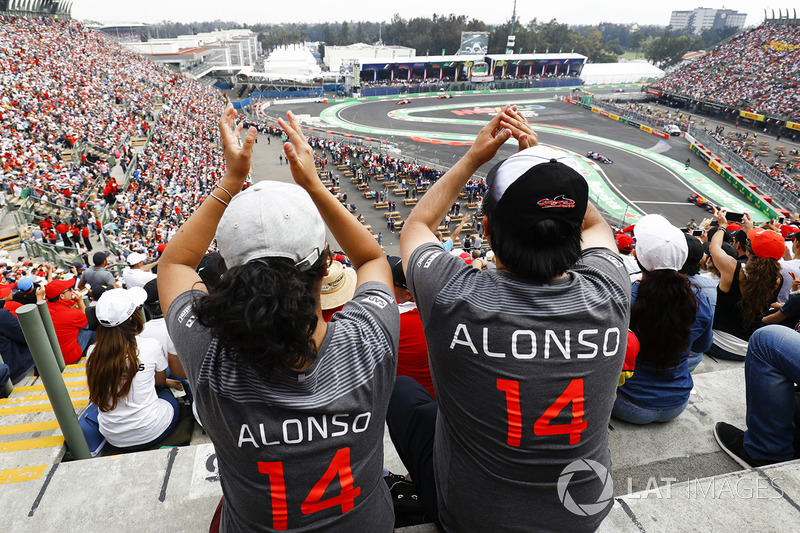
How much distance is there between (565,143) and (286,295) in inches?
1603

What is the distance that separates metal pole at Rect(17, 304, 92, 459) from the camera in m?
2.55

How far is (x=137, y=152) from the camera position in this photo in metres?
23.1

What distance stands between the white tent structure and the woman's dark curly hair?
8132 cm

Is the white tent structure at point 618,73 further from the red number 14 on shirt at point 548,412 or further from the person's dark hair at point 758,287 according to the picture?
the red number 14 on shirt at point 548,412

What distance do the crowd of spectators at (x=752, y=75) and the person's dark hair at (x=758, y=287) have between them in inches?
1947

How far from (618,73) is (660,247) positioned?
82.0 m

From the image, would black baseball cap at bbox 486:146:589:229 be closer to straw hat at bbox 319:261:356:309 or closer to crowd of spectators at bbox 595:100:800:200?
straw hat at bbox 319:261:356:309

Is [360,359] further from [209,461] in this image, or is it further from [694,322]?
[694,322]

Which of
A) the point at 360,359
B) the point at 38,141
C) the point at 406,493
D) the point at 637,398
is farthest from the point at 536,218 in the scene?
the point at 38,141

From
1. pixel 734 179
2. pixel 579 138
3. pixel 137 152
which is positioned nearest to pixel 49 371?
pixel 137 152

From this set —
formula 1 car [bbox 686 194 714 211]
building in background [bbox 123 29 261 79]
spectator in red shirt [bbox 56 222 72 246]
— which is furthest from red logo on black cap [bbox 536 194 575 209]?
building in background [bbox 123 29 261 79]

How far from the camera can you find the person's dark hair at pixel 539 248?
1.39 meters

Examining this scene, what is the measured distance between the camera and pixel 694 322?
267 cm

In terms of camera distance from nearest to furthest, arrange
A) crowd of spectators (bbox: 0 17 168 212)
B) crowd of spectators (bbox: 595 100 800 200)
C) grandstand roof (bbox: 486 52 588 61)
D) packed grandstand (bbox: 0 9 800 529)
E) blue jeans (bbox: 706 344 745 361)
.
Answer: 1. blue jeans (bbox: 706 344 745 361)
2. packed grandstand (bbox: 0 9 800 529)
3. crowd of spectators (bbox: 0 17 168 212)
4. crowd of spectators (bbox: 595 100 800 200)
5. grandstand roof (bbox: 486 52 588 61)
